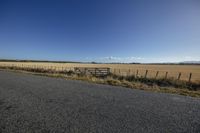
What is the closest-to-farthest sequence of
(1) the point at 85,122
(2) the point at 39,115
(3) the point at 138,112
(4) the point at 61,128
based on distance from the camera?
(4) the point at 61,128, (1) the point at 85,122, (2) the point at 39,115, (3) the point at 138,112

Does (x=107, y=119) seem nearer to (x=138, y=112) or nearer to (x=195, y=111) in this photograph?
(x=138, y=112)

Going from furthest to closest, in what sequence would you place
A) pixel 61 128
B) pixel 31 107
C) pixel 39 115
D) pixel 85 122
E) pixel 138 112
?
pixel 31 107 → pixel 138 112 → pixel 39 115 → pixel 85 122 → pixel 61 128

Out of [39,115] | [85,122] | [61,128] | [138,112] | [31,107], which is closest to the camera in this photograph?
[61,128]

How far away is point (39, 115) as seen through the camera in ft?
16.4

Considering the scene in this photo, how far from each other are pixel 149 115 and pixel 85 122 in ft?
6.59

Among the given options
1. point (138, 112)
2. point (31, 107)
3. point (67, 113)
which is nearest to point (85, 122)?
point (67, 113)

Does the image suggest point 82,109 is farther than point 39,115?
Yes

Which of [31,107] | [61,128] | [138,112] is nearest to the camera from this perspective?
[61,128]

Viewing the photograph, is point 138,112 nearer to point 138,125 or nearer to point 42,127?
point 138,125

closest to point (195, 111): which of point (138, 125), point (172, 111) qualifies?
point (172, 111)

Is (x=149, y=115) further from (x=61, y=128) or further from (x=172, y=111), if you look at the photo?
(x=61, y=128)

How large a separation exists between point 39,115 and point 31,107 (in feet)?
3.28

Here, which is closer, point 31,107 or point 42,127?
point 42,127

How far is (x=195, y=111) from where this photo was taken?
5.71 metres
